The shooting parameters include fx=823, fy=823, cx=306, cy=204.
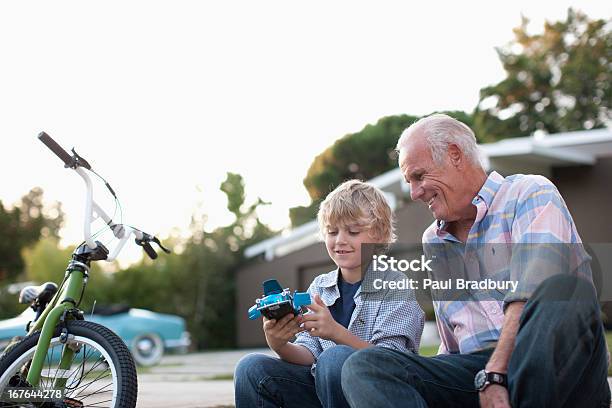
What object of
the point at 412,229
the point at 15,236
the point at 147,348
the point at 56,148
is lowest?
the point at 147,348

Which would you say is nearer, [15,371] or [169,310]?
[15,371]

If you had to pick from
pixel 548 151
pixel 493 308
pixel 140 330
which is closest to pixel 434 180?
pixel 493 308

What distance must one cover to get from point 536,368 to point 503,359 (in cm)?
11

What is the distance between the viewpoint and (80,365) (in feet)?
9.41

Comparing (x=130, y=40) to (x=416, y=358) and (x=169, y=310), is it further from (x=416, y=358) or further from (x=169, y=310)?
(x=169, y=310)

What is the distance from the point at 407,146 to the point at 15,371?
1623 mm

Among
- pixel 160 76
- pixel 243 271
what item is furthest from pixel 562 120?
pixel 160 76

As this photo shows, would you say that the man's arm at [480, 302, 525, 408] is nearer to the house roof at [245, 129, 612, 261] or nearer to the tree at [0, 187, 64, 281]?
the house roof at [245, 129, 612, 261]

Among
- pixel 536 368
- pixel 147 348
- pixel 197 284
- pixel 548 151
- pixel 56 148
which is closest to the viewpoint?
pixel 536 368

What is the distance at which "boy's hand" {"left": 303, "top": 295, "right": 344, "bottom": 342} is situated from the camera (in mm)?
2266

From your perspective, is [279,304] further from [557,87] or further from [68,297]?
[557,87]

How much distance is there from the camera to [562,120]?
2273 centimetres

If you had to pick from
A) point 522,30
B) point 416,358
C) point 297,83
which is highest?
point 522,30

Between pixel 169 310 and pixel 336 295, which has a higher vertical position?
pixel 336 295
